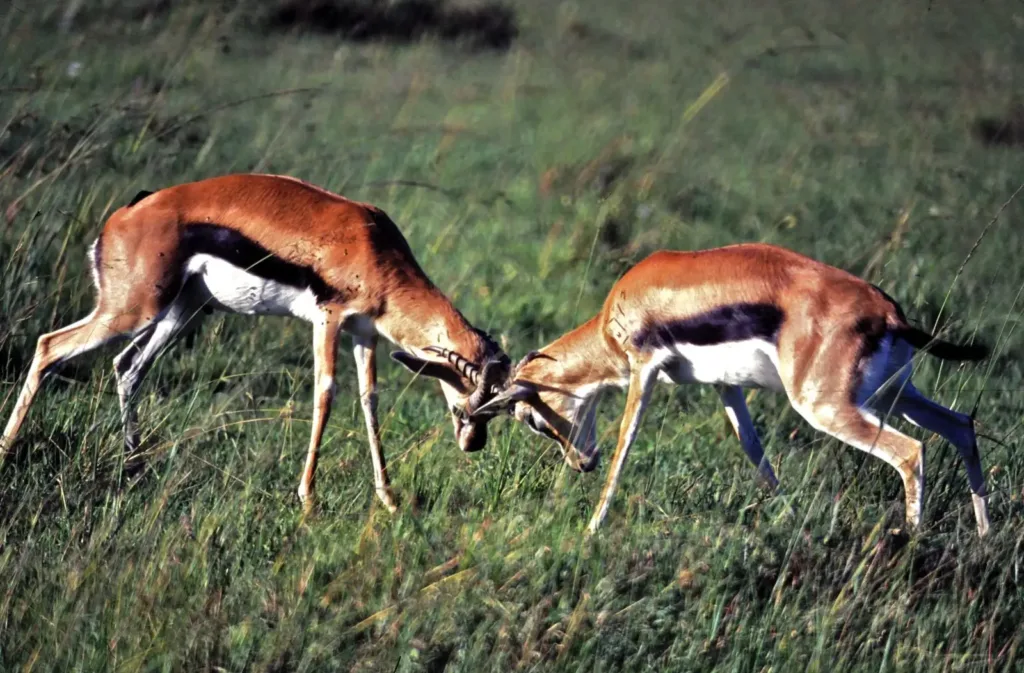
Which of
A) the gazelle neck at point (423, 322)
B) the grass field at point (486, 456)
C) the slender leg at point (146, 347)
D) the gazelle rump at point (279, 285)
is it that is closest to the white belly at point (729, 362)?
the grass field at point (486, 456)

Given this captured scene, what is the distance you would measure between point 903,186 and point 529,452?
652 cm

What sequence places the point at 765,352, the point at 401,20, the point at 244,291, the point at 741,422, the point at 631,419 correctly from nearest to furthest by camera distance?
the point at 765,352
the point at 631,419
the point at 741,422
the point at 244,291
the point at 401,20

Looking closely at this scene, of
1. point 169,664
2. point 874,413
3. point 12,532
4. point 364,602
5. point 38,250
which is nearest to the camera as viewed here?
point 169,664

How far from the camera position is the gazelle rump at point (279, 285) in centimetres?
550

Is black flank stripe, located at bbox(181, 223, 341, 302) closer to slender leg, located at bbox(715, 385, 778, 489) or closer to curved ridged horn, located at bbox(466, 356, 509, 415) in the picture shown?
curved ridged horn, located at bbox(466, 356, 509, 415)

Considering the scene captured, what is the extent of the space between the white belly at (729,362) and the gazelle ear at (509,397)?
63cm

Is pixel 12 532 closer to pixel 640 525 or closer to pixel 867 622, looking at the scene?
pixel 640 525

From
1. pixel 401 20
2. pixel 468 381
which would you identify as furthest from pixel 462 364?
pixel 401 20

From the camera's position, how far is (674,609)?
4.00 m

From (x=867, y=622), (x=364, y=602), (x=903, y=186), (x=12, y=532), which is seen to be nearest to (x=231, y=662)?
(x=364, y=602)

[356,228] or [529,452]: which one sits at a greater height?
[356,228]

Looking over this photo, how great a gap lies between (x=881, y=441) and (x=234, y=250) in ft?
8.75

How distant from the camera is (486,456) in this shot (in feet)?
18.5

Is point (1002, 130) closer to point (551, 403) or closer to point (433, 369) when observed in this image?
point (551, 403)
